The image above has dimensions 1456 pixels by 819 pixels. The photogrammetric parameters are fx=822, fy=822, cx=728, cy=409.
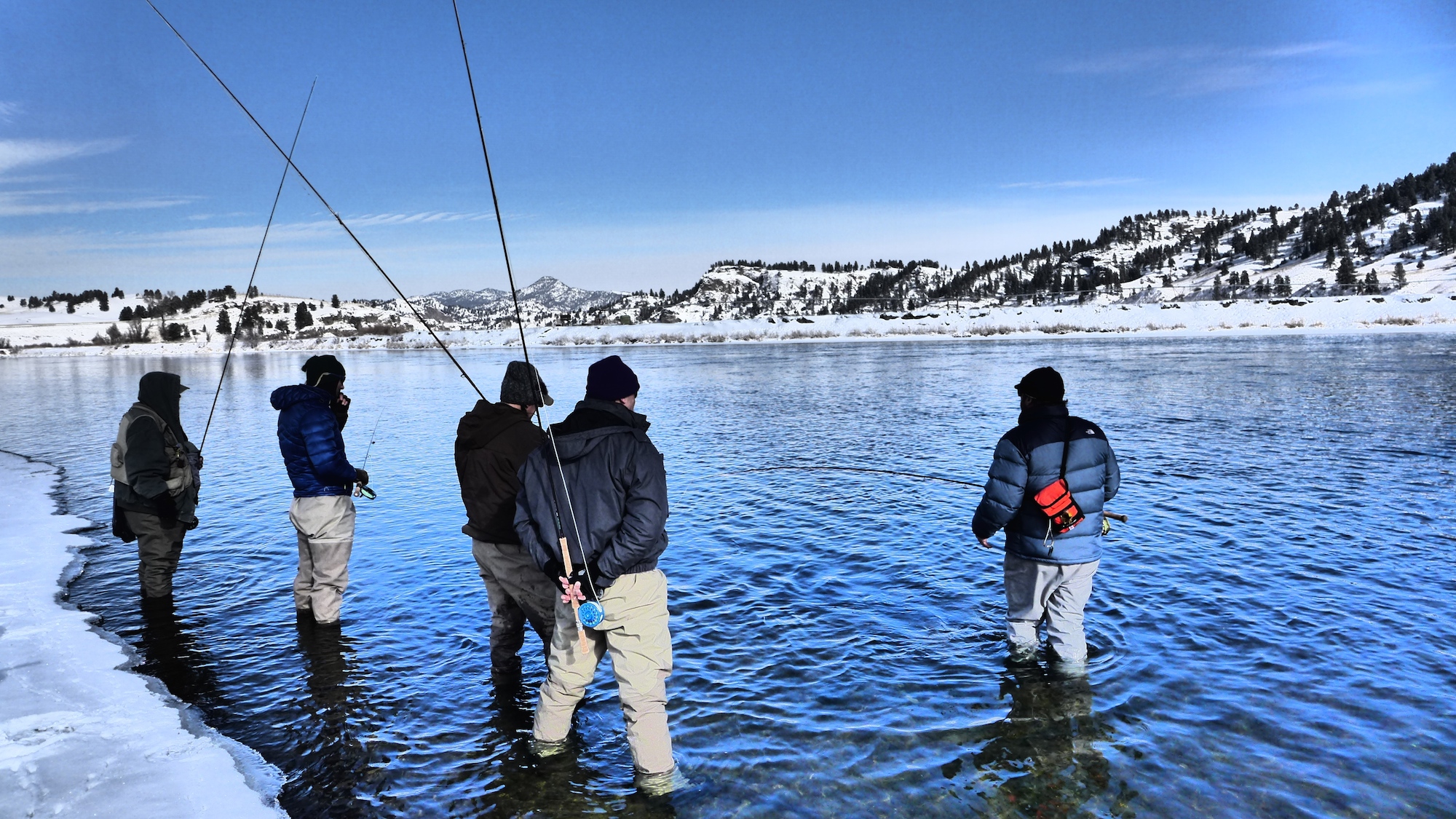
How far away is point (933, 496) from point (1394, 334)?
68.8 metres

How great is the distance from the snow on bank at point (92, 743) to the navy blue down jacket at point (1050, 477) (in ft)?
15.5

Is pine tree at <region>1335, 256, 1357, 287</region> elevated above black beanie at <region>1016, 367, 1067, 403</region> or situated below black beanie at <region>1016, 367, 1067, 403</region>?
above

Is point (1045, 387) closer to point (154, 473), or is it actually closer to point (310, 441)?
point (310, 441)

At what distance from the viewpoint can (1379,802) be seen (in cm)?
443

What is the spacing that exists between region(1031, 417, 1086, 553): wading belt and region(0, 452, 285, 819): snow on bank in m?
4.83

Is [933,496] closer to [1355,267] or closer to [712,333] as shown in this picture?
[712,333]

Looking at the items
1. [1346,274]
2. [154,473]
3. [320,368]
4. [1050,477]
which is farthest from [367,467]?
[1346,274]

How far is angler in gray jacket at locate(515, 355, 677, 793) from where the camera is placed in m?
4.04

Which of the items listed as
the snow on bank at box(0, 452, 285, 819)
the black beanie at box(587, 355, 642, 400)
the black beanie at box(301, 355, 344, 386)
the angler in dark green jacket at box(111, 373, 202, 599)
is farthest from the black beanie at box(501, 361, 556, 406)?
the angler in dark green jacket at box(111, 373, 202, 599)

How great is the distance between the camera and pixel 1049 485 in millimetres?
5398

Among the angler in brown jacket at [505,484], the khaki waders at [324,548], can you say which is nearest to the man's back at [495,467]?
the angler in brown jacket at [505,484]

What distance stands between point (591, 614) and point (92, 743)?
11.4 ft

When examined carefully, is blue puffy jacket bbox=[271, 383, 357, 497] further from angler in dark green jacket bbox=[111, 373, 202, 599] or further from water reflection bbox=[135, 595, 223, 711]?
water reflection bbox=[135, 595, 223, 711]

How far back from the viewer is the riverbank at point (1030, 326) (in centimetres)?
7962
